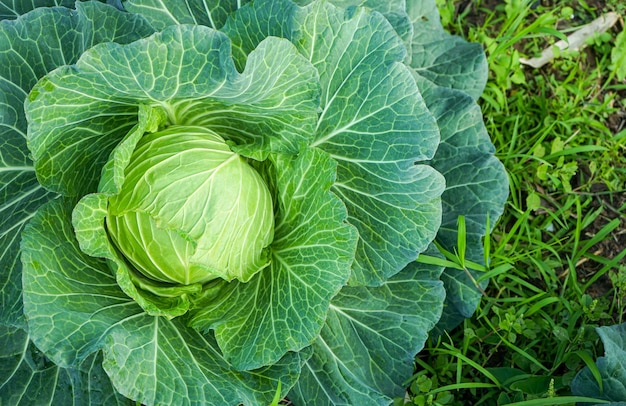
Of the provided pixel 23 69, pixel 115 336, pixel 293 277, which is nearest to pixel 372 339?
pixel 293 277

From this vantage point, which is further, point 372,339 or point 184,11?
point 372,339

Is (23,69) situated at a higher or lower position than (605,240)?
higher

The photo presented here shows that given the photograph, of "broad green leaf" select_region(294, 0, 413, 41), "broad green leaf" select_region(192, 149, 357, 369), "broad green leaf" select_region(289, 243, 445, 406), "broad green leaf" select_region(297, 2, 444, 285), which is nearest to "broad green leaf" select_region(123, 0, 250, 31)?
"broad green leaf" select_region(297, 2, 444, 285)

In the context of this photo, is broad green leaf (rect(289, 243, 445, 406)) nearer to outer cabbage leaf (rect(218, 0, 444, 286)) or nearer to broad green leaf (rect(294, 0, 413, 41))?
outer cabbage leaf (rect(218, 0, 444, 286))

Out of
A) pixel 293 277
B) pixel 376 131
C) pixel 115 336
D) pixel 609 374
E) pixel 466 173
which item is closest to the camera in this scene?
pixel 115 336

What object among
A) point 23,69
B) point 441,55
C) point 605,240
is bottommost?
point 605,240

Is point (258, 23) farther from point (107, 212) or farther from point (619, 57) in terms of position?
point (619, 57)

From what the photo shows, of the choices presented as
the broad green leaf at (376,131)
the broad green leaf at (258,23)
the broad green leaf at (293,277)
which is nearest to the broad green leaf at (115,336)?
the broad green leaf at (293,277)
